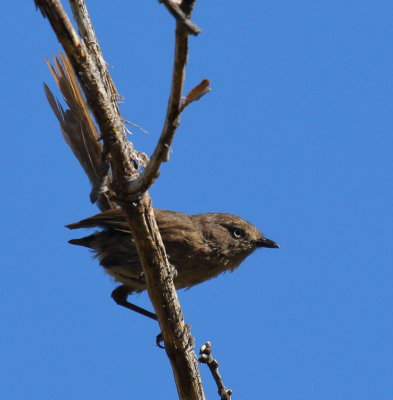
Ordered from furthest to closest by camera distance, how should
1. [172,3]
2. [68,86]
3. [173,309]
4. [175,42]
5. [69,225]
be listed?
[69,225] < [68,86] < [173,309] < [175,42] < [172,3]

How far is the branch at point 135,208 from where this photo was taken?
13.2ft

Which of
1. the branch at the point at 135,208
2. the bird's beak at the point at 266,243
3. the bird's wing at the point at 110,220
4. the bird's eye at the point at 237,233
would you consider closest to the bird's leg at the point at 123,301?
the bird's wing at the point at 110,220

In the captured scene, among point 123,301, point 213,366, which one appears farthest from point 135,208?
point 123,301

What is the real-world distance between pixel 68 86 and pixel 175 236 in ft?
5.62

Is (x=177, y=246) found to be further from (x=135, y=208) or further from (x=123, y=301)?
(x=135, y=208)

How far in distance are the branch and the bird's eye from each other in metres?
2.22

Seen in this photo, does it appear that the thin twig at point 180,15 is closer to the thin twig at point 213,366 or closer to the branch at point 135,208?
the branch at point 135,208

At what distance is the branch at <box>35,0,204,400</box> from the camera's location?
13.2ft

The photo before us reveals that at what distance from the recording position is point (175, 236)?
676cm

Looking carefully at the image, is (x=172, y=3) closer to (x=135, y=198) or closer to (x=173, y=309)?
(x=135, y=198)

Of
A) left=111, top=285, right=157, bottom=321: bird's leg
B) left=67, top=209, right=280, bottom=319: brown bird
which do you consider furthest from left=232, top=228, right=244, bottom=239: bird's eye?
left=111, top=285, right=157, bottom=321: bird's leg

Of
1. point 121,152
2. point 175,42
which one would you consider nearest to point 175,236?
point 121,152

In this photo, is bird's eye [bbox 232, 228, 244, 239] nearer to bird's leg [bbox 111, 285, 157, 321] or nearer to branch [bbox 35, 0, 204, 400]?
bird's leg [bbox 111, 285, 157, 321]

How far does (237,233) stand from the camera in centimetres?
743
